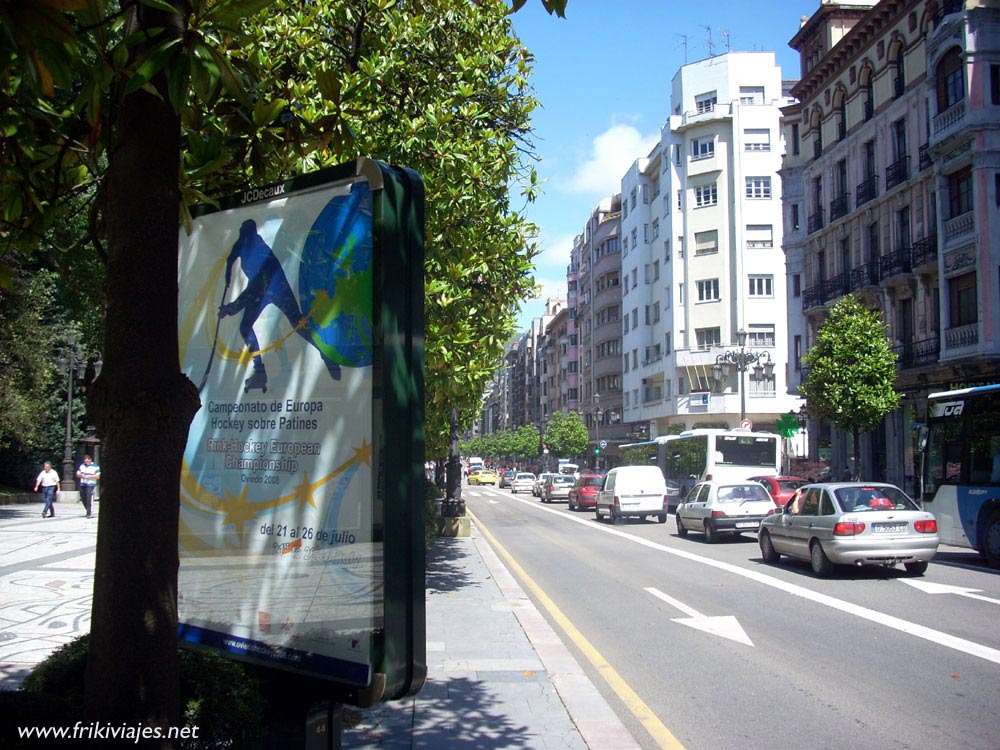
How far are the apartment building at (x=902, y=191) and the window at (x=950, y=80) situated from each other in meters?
0.06

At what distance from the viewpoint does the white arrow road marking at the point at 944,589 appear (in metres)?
11.7

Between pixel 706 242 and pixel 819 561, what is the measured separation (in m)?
47.7

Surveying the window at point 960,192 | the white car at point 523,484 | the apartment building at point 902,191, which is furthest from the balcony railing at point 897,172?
the white car at point 523,484

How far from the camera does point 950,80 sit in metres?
30.0

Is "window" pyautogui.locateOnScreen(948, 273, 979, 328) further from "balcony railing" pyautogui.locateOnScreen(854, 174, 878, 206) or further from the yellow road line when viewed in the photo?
the yellow road line

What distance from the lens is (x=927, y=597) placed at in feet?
38.7

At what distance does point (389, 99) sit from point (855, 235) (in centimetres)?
3197

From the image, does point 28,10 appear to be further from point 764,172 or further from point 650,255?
point 650,255

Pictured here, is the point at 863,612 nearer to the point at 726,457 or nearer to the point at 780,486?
the point at 780,486

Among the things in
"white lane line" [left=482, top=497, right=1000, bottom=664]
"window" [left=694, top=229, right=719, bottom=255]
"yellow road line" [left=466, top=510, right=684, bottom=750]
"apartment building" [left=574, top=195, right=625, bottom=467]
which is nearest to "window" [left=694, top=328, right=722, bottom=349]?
"window" [left=694, top=229, right=719, bottom=255]

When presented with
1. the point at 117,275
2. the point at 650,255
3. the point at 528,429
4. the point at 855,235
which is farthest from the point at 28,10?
the point at 528,429

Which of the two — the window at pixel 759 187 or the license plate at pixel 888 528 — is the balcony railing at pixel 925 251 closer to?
the license plate at pixel 888 528

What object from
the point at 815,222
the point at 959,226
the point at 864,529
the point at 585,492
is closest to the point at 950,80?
the point at 959,226

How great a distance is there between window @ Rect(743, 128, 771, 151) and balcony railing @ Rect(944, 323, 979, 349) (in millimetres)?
32047
